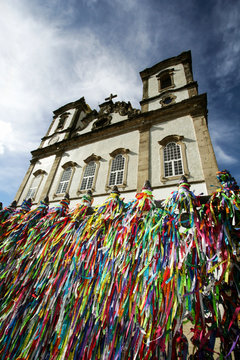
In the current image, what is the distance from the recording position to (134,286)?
240cm

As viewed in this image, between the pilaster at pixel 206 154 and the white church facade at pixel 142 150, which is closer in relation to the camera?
the pilaster at pixel 206 154

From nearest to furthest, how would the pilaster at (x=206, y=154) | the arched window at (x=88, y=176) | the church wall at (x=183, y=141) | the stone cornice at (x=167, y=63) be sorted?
the pilaster at (x=206, y=154), the church wall at (x=183, y=141), the arched window at (x=88, y=176), the stone cornice at (x=167, y=63)

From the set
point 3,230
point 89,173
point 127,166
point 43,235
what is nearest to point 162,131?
point 127,166

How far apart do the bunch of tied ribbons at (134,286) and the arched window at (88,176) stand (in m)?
5.96

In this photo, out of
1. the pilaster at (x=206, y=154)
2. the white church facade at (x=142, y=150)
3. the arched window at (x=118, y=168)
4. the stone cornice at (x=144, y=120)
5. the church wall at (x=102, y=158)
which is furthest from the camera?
the stone cornice at (x=144, y=120)

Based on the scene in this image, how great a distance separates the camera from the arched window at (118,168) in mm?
8484

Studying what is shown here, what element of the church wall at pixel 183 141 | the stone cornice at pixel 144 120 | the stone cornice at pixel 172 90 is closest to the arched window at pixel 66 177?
the stone cornice at pixel 144 120

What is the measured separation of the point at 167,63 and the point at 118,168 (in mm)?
11037

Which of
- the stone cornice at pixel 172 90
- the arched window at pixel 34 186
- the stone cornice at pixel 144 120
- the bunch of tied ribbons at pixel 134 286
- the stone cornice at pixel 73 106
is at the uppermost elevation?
the stone cornice at pixel 73 106

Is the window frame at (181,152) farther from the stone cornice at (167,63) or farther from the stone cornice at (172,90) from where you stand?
the stone cornice at (167,63)

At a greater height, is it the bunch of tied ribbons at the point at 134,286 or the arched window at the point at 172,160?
the arched window at the point at 172,160

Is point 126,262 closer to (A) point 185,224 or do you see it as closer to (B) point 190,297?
(B) point 190,297

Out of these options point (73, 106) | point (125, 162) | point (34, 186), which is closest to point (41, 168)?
point (34, 186)

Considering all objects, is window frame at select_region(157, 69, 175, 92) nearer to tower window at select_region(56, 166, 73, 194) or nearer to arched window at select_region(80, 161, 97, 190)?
arched window at select_region(80, 161, 97, 190)
